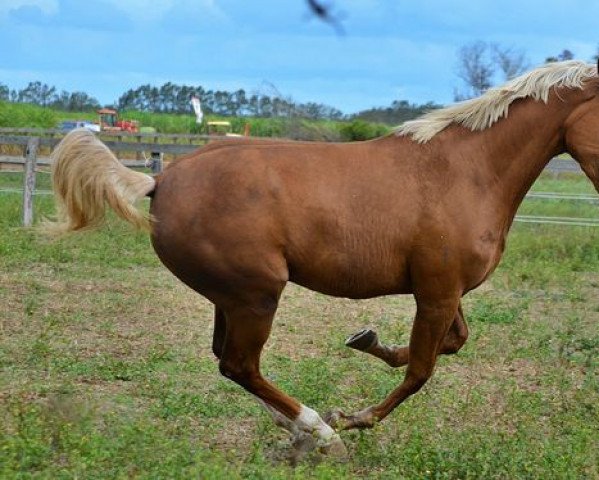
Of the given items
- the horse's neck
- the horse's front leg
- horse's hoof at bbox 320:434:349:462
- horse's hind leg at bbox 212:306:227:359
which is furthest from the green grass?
horse's hoof at bbox 320:434:349:462

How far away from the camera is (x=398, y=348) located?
6266mm

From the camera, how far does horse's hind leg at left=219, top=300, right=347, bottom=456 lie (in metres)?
5.48

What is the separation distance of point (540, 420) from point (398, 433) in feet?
3.47

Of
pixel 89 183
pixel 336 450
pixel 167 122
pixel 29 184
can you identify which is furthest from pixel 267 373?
pixel 167 122

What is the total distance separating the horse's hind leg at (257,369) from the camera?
548 cm

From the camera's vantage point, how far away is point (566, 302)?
10.4 meters

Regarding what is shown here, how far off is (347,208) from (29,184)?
10459mm

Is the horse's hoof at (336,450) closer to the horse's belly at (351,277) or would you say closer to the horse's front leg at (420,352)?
the horse's front leg at (420,352)

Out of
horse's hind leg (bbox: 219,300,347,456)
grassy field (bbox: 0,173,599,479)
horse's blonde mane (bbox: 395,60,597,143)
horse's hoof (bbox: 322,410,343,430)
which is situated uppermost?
horse's blonde mane (bbox: 395,60,597,143)

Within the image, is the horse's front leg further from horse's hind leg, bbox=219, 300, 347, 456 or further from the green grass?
the green grass

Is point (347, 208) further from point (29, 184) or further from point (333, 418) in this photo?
point (29, 184)

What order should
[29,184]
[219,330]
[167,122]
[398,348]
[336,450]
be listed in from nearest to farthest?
[336,450], [219,330], [398,348], [29,184], [167,122]

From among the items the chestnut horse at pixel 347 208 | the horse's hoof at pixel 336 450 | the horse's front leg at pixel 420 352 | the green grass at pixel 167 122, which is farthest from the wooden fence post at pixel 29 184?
the horse's hoof at pixel 336 450

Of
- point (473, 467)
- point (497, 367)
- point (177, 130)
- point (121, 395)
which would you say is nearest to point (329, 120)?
point (497, 367)
